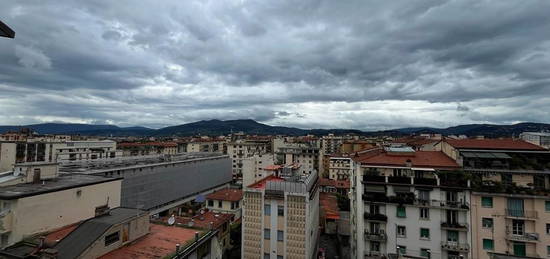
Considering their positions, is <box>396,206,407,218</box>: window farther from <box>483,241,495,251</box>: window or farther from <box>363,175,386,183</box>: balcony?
<box>483,241,495,251</box>: window

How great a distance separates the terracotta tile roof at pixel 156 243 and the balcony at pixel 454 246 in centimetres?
2107

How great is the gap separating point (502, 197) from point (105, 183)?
111 ft

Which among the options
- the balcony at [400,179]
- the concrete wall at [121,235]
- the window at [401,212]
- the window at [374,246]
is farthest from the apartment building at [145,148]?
the window at [401,212]

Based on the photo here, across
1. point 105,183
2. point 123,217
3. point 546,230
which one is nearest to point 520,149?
point 546,230

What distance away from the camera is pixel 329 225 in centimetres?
4362

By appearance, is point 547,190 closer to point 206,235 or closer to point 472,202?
point 472,202

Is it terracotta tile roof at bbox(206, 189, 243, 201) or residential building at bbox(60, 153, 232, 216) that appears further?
terracotta tile roof at bbox(206, 189, 243, 201)

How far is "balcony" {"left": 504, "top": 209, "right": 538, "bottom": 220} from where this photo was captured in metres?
20.5

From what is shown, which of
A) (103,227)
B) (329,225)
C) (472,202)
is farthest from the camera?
(329,225)

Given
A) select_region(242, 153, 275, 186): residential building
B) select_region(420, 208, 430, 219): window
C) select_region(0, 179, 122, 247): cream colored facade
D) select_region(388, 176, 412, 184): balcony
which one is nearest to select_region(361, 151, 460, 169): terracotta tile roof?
select_region(388, 176, 412, 184): balcony

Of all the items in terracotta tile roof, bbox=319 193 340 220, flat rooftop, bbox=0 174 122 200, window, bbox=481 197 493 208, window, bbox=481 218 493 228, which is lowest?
terracotta tile roof, bbox=319 193 340 220

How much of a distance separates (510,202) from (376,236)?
36.4 ft

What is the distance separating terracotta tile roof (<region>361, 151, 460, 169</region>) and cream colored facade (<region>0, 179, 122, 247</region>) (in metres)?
24.5

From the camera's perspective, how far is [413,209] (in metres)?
23.4
